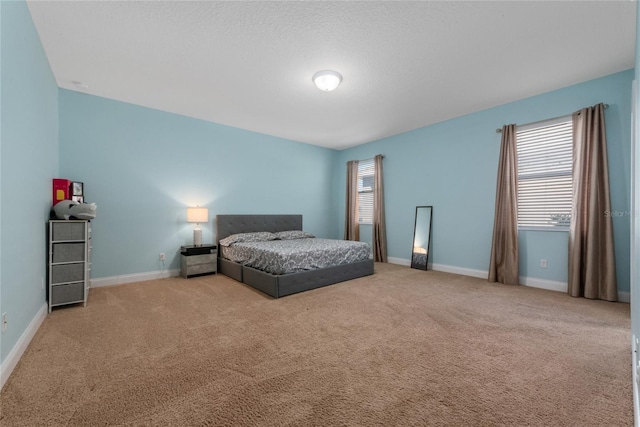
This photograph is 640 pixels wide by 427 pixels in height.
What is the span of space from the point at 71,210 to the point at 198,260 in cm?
173

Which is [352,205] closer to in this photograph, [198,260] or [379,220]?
[379,220]

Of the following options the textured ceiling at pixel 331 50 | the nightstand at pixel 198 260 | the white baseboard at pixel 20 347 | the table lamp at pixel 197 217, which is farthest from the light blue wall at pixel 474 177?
the white baseboard at pixel 20 347

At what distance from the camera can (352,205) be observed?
240 inches

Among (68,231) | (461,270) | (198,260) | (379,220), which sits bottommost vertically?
(461,270)

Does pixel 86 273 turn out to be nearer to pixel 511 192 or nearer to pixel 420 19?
pixel 420 19

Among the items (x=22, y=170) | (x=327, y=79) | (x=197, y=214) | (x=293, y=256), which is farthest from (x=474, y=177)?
(x=22, y=170)

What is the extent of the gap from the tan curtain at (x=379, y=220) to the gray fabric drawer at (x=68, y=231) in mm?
4654

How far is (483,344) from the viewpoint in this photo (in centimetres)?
198

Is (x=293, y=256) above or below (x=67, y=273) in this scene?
above

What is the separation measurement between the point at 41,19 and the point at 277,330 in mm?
3270

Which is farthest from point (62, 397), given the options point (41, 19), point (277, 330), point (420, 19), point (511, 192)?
point (511, 192)

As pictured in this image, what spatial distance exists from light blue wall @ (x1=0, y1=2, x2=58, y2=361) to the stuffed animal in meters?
0.10

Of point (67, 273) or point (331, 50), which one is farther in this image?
point (67, 273)

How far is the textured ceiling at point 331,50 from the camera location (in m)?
2.08
